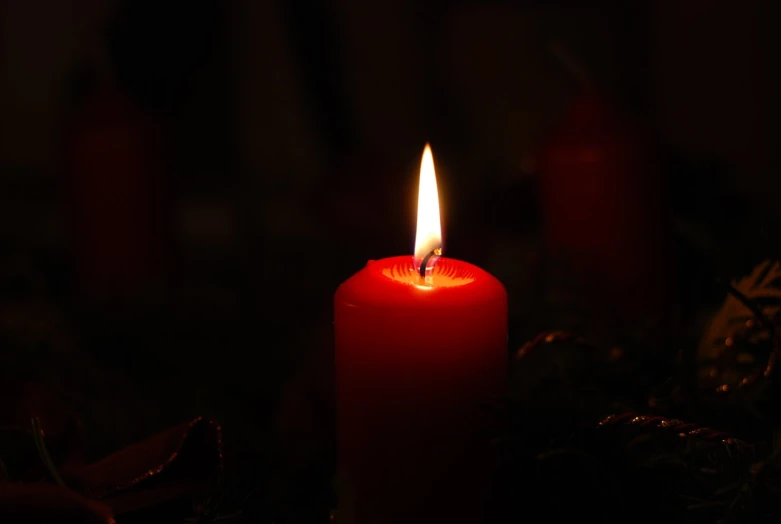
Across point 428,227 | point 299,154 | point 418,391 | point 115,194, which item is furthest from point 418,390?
point 299,154

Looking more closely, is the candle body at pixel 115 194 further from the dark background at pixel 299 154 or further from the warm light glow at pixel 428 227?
the warm light glow at pixel 428 227

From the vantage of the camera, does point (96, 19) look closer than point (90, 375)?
No

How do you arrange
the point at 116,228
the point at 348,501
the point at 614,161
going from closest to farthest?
the point at 348,501, the point at 614,161, the point at 116,228

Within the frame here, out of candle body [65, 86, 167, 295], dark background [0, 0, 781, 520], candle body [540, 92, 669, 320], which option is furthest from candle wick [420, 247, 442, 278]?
candle body [65, 86, 167, 295]

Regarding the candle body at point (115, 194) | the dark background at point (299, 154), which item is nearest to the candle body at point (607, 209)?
the dark background at point (299, 154)

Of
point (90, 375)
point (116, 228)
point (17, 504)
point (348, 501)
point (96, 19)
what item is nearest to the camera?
point (17, 504)

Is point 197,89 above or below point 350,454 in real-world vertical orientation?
above

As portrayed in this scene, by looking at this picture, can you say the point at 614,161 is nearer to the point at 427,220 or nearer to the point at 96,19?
the point at 427,220

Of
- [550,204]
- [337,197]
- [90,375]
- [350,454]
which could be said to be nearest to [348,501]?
[350,454]
